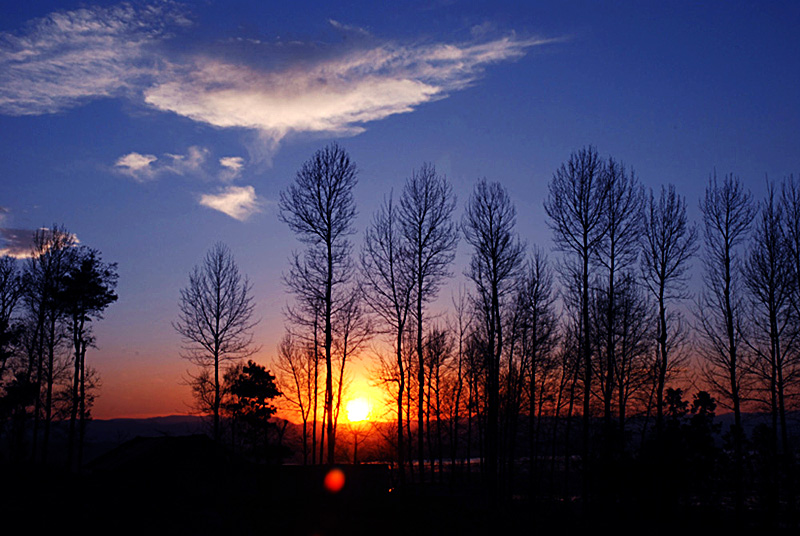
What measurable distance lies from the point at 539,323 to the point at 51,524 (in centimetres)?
2692

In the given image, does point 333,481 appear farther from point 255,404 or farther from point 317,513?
point 255,404

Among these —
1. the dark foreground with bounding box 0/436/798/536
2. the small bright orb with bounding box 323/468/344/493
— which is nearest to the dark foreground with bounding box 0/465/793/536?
the dark foreground with bounding box 0/436/798/536

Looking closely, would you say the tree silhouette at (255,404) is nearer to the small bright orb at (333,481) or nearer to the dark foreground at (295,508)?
the dark foreground at (295,508)

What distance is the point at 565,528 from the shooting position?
22.4 meters

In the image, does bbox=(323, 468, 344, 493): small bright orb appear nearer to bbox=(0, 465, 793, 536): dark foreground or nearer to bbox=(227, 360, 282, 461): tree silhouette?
bbox=(0, 465, 793, 536): dark foreground

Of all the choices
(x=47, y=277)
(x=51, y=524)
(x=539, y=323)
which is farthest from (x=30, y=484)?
(x=539, y=323)

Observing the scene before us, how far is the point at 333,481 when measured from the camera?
25.4 m

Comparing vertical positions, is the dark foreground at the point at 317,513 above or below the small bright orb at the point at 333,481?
below

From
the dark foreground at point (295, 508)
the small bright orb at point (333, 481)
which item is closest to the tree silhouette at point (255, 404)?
the dark foreground at point (295, 508)

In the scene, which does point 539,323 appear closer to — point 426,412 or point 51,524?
point 426,412

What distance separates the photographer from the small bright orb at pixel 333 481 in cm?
2539

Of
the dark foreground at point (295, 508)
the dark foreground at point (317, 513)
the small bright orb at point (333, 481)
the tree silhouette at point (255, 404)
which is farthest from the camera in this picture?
the tree silhouette at point (255, 404)

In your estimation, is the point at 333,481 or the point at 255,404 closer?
the point at 333,481

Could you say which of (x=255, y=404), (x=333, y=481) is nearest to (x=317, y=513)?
(x=333, y=481)
